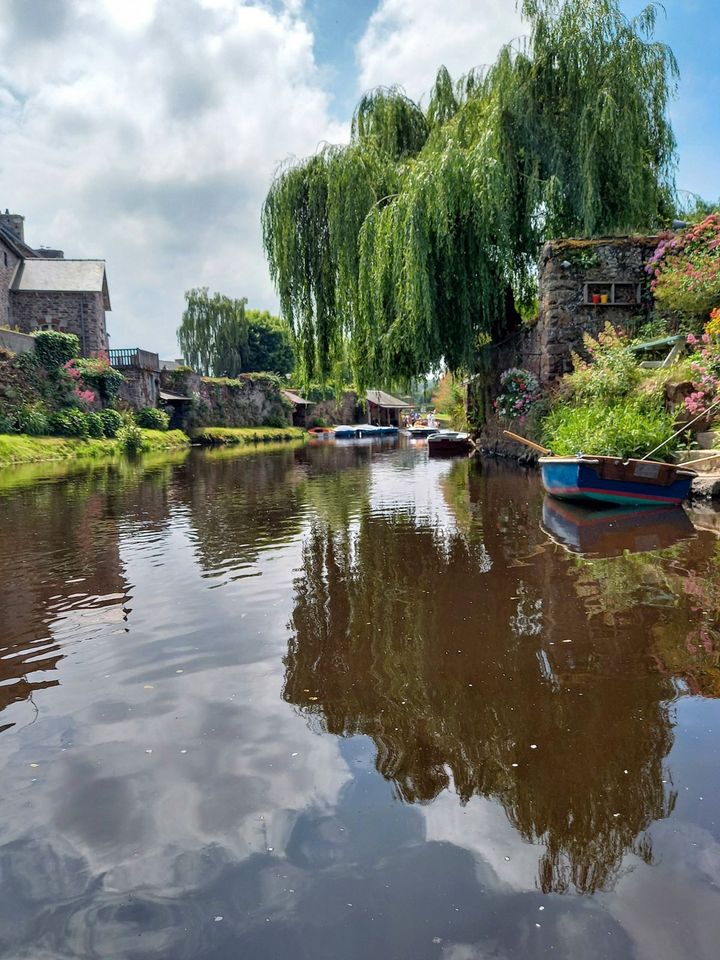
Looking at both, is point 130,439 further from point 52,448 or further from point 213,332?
point 213,332

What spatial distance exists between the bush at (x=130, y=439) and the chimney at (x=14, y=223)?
20.6 meters

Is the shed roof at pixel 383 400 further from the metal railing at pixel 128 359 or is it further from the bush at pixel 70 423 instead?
the bush at pixel 70 423

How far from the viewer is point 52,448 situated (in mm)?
26641

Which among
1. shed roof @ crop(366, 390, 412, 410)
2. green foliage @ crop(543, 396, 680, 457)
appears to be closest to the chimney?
shed roof @ crop(366, 390, 412, 410)

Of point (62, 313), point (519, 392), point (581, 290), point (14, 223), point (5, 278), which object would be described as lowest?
point (519, 392)

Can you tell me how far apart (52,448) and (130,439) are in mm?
6050

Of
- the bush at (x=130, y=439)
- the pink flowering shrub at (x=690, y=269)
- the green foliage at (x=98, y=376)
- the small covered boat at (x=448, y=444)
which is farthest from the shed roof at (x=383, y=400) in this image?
the pink flowering shrub at (x=690, y=269)

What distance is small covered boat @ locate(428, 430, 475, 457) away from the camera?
24.2m

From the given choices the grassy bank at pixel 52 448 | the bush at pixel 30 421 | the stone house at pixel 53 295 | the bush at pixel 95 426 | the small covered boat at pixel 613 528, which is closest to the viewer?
the small covered boat at pixel 613 528

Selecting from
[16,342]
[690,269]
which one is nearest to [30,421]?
[16,342]

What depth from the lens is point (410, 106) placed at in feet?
59.4

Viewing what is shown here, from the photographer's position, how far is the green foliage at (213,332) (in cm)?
5638

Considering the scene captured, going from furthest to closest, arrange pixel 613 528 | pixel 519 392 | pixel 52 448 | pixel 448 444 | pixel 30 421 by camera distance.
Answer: pixel 30 421, pixel 52 448, pixel 448 444, pixel 519 392, pixel 613 528

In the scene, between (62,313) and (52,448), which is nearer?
(52,448)
